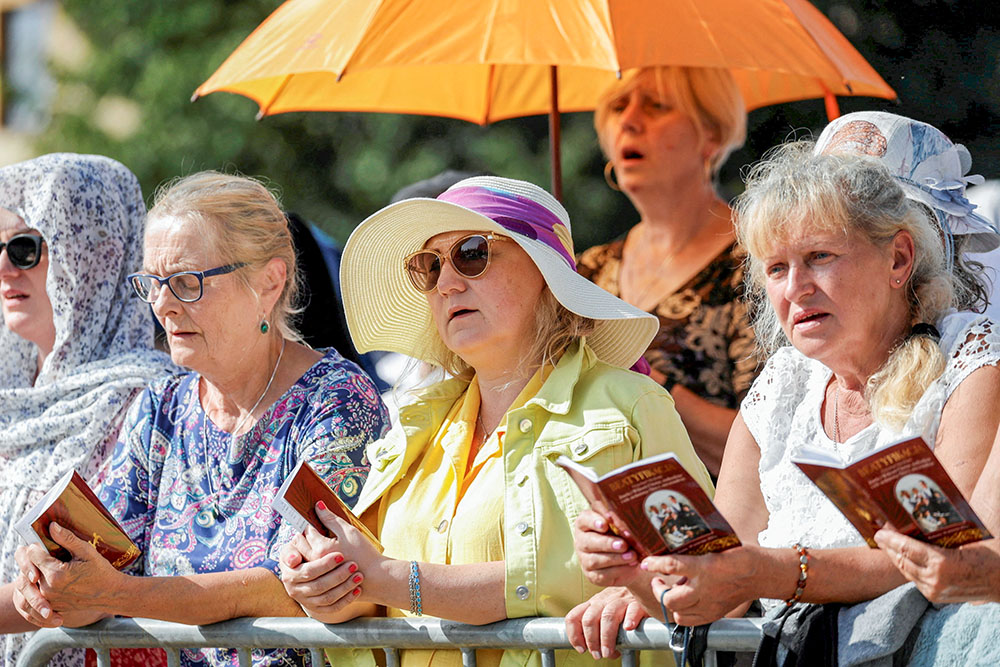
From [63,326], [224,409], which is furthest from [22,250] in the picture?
[224,409]

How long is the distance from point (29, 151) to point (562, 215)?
9.34 m

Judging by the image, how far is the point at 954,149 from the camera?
126 inches

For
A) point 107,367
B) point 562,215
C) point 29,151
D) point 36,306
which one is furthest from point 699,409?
point 29,151

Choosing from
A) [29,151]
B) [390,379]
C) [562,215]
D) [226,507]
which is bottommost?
[29,151]

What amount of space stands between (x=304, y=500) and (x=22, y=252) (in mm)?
1824

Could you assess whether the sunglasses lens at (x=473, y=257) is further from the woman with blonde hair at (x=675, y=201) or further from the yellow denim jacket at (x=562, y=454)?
the woman with blonde hair at (x=675, y=201)

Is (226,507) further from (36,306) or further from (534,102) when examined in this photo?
(534,102)

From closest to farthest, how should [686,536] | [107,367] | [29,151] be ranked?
[686,536] < [107,367] < [29,151]

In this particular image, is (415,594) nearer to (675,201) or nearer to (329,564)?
(329,564)

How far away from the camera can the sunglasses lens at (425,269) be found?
3178 mm

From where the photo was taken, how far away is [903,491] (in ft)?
7.16

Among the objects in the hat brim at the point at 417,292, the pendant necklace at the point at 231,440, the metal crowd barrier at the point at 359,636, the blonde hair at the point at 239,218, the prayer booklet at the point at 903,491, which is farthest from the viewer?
the blonde hair at the point at 239,218

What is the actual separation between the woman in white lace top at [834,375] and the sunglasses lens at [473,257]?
0.59 meters

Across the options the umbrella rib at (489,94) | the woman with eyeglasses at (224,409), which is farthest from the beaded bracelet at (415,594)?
the umbrella rib at (489,94)
